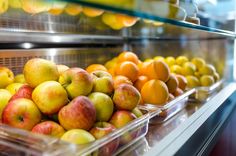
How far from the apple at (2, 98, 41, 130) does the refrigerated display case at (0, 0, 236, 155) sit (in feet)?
0.14

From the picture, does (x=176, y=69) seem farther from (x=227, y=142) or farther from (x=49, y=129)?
(x=49, y=129)

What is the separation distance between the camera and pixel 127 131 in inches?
27.5

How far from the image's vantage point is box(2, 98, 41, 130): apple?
62 cm

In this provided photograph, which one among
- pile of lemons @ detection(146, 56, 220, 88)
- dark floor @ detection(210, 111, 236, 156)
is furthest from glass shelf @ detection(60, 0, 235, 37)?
dark floor @ detection(210, 111, 236, 156)

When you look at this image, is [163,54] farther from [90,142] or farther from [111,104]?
[90,142]

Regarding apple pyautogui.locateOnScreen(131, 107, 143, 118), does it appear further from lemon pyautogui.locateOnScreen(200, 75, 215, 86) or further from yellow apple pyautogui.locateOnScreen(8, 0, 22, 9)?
lemon pyautogui.locateOnScreen(200, 75, 215, 86)

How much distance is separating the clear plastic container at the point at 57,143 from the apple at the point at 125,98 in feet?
0.15

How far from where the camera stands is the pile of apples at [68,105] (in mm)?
623

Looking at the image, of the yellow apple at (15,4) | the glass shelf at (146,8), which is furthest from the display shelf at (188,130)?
the yellow apple at (15,4)

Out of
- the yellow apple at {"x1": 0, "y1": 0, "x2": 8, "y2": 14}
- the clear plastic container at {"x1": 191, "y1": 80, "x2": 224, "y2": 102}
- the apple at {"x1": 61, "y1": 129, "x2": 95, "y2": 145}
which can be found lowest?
the clear plastic container at {"x1": 191, "y1": 80, "x2": 224, "y2": 102}

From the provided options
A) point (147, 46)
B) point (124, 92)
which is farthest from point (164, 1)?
point (147, 46)

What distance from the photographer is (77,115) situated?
0.62 m

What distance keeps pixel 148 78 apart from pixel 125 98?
12.2 inches

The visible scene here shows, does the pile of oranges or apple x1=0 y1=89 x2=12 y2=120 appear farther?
the pile of oranges
